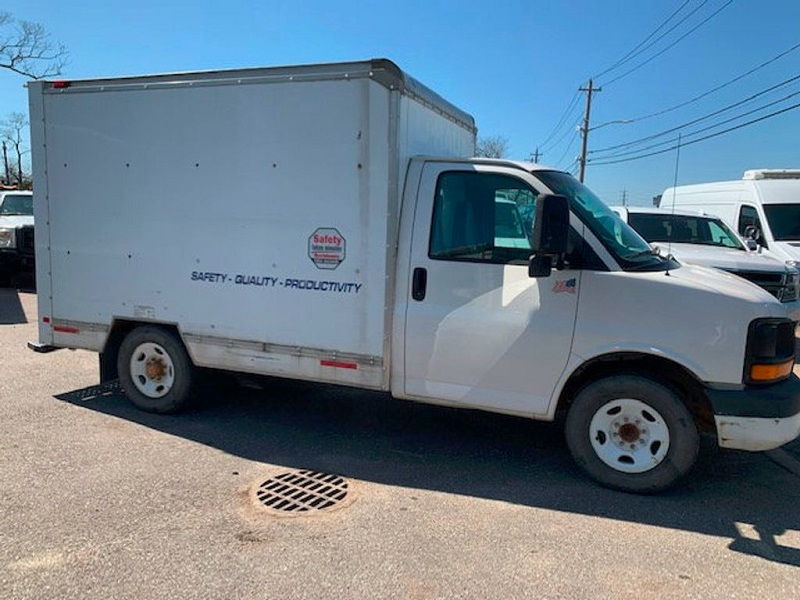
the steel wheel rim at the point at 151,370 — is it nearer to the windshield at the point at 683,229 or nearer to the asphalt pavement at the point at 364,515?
the asphalt pavement at the point at 364,515

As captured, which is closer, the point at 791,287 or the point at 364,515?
the point at 364,515

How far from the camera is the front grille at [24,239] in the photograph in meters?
13.8

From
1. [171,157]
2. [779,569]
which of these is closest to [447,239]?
[171,157]

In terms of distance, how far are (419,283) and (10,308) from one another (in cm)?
995

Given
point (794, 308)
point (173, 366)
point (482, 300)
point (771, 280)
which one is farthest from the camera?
point (794, 308)

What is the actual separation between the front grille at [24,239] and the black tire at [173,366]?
9.94m

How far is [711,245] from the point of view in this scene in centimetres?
922

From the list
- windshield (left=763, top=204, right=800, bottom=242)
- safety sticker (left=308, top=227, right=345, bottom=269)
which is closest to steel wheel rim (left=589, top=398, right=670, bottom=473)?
safety sticker (left=308, top=227, right=345, bottom=269)

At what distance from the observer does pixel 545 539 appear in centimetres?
366

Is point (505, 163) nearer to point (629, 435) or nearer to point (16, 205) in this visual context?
point (629, 435)

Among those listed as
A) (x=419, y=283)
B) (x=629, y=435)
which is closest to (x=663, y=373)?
(x=629, y=435)

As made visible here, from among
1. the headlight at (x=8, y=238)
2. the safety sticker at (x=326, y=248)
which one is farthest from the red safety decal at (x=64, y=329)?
the headlight at (x=8, y=238)

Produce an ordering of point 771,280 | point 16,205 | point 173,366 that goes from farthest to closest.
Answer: point 16,205
point 771,280
point 173,366

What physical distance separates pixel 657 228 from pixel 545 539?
22.5ft
